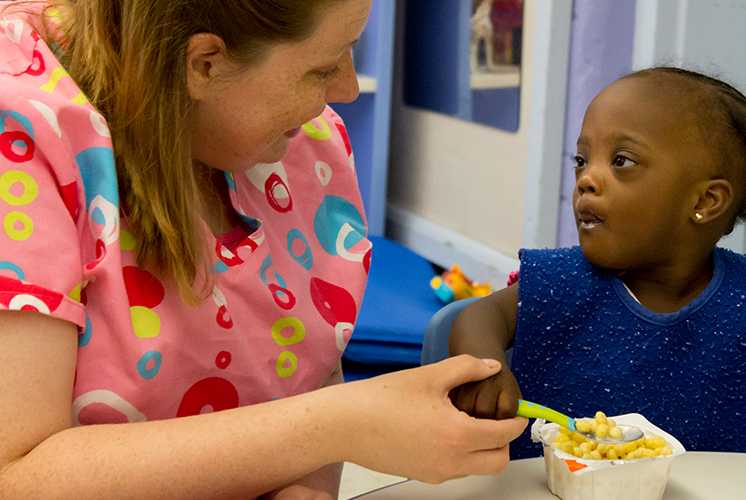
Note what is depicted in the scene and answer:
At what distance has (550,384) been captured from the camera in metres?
0.99

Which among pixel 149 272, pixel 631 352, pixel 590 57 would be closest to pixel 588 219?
pixel 631 352

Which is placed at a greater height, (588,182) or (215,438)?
(588,182)

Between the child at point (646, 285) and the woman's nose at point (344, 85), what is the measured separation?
0.31m

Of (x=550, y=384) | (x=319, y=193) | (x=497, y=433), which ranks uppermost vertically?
(x=319, y=193)

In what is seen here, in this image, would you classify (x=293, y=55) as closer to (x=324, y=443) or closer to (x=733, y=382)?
(x=324, y=443)

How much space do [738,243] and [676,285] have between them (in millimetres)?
639

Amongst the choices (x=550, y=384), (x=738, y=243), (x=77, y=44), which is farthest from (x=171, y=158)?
(x=738, y=243)

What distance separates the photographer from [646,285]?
3.20 ft

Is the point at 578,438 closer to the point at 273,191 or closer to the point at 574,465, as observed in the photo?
the point at 574,465

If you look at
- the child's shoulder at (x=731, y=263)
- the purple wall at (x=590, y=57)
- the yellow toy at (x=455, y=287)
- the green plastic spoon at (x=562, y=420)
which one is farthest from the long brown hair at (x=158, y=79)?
the yellow toy at (x=455, y=287)

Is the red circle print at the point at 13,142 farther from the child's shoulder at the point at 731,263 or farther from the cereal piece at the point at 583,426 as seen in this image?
the child's shoulder at the point at 731,263

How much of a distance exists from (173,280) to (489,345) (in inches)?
14.4

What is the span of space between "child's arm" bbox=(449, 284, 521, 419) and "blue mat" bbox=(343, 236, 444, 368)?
0.90 metres

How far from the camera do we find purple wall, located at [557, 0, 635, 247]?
1671mm
